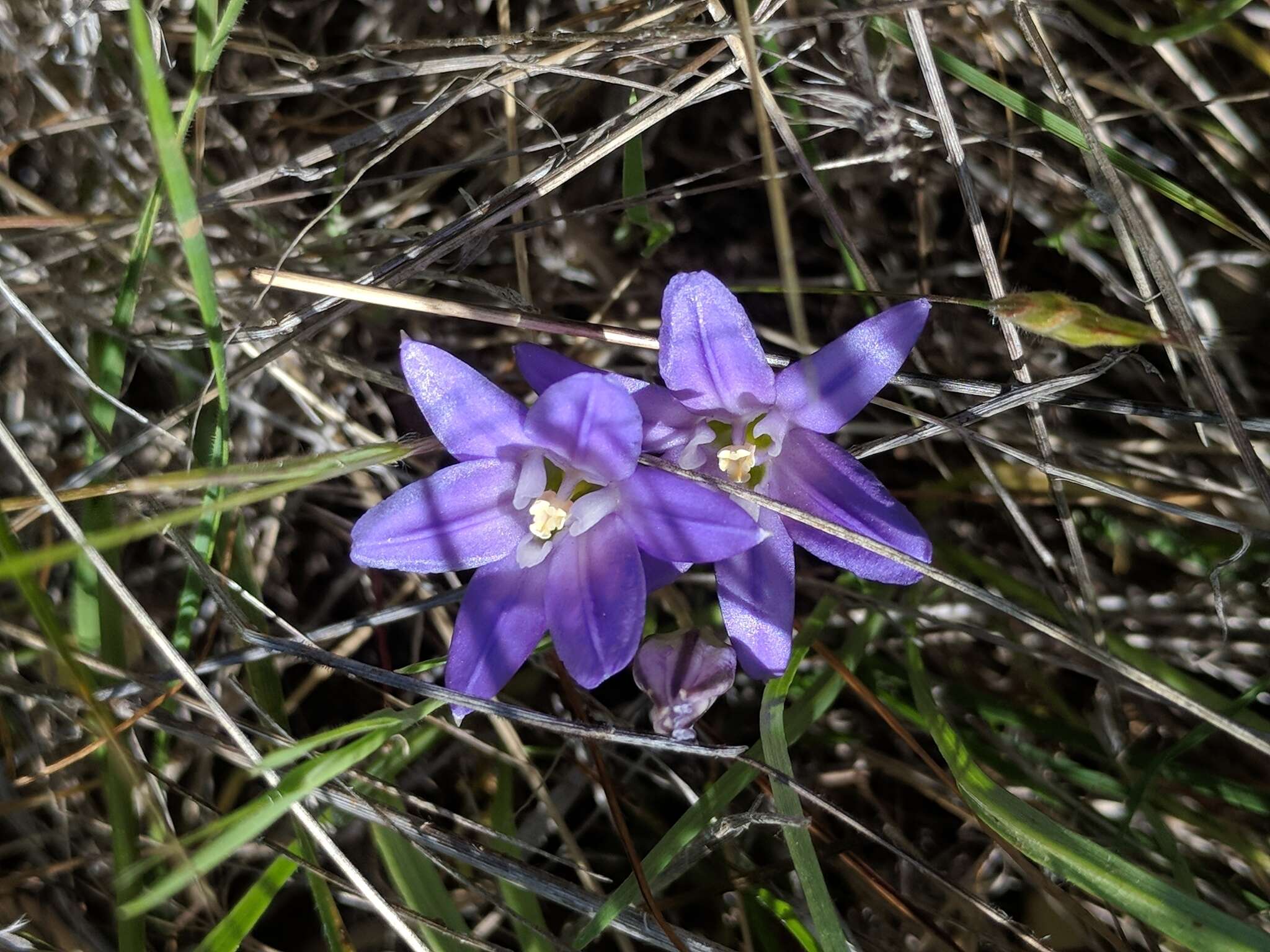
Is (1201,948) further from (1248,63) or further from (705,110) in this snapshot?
(705,110)

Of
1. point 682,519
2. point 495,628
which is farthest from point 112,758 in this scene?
point 682,519

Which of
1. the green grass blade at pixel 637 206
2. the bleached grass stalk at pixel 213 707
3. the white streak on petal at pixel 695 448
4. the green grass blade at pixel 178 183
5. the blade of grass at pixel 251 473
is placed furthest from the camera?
the green grass blade at pixel 637 206

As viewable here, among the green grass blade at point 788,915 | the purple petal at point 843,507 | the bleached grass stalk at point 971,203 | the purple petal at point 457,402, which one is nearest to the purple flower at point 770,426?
the purple petal at point 843,507

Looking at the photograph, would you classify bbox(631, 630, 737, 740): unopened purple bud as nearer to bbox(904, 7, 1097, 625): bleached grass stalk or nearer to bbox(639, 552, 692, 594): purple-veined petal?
bbox(639, 552, 692, 594): purple-veined petal

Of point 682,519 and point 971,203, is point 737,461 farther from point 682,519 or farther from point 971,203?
point 971,203

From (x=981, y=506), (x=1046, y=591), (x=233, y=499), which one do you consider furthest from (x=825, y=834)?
(x=233, y=499)

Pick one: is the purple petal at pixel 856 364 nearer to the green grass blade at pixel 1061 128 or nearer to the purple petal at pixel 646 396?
the purple petal at pixel 646 396

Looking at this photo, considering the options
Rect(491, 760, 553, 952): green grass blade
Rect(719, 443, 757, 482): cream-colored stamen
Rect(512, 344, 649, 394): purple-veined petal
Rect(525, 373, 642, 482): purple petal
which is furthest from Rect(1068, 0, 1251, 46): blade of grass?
Rect(491, 760, 553, 952): green grass blade
